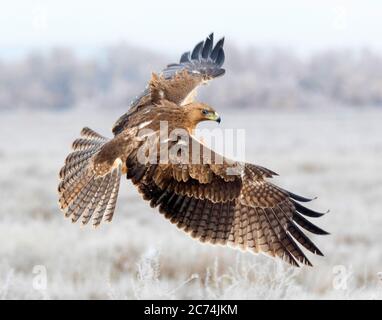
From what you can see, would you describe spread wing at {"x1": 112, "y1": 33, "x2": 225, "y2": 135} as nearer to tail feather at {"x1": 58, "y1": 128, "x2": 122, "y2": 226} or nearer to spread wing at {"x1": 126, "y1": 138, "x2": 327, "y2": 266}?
tail feather at {"x1": 58, "y1": 128, "x2": 122, "y2": 226}

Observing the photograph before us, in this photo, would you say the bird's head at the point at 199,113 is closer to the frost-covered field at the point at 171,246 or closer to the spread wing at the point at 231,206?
the spread wing at the point at 231,206

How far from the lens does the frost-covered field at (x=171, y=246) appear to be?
7.57m

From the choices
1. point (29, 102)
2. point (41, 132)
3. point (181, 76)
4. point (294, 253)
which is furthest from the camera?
point (29, 102)

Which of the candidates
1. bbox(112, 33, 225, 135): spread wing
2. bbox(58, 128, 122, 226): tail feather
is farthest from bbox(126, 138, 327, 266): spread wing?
bbox(112, 33, 225, 135): spread wing

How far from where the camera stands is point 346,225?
44.4 ft

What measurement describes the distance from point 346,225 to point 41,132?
821 inches

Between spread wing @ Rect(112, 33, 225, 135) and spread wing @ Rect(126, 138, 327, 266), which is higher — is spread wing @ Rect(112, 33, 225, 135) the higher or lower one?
the higher one

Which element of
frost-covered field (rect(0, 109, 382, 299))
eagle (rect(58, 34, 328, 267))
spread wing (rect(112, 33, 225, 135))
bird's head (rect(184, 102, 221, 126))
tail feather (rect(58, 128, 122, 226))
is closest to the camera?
eagle (rect(58, 34, 328, 267))

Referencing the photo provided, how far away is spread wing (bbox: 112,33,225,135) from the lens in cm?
688

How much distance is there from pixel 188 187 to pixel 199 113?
0.55 meters

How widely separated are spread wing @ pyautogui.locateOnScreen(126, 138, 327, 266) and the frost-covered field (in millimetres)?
426

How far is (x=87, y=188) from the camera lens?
6.24 m

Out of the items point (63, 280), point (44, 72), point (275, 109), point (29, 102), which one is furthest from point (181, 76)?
point (44, 72)

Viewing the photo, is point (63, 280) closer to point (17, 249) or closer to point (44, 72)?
point (17, 249)
